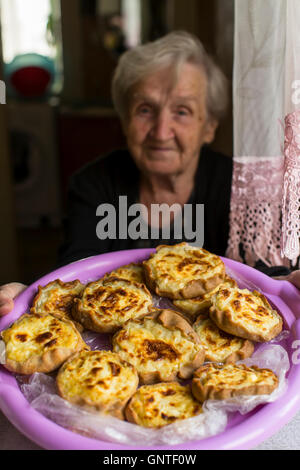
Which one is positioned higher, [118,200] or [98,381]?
[118,200]

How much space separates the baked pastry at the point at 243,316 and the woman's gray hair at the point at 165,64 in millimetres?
978

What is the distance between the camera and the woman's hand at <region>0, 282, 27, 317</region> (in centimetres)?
105

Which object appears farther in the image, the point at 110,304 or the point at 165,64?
the point at 165,64

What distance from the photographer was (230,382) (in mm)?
829

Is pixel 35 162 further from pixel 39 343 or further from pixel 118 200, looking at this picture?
pixel 39 343

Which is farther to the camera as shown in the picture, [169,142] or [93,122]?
[93,122]

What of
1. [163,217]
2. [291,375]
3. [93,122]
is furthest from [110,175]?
[93,122]

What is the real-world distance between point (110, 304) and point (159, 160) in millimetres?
857

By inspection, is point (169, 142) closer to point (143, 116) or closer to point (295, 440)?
point (143, 116)

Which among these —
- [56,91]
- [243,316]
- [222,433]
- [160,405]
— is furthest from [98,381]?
[56,91]

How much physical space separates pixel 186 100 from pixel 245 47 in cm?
59
